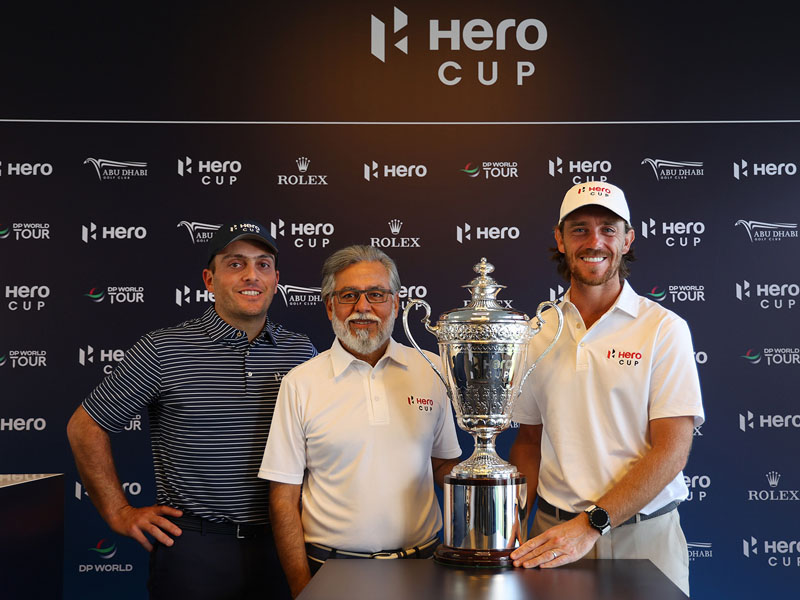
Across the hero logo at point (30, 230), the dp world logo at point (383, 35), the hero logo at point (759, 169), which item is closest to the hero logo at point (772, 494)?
the hero logo at point (759, 169)

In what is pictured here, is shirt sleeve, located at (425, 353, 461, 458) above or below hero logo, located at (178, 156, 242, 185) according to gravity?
below

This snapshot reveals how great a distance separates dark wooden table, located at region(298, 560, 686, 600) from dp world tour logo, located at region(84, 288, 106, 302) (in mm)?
2173

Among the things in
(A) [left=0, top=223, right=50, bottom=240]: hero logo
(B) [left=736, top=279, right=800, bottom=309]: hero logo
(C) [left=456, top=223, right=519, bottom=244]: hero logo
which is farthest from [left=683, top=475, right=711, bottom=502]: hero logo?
(A) [left=0, top=223, right=50, bottom=240]: hero logo

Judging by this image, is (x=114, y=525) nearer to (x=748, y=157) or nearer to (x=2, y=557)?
→ (x=2, y=557)

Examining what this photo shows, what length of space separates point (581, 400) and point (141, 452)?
2.11m

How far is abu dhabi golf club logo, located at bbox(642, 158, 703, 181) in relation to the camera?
3527 mm

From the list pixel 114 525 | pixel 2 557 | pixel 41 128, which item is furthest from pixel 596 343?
pixel 41 128

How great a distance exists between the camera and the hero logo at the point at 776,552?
11.1 feet

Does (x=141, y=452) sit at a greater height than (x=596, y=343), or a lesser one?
lesser

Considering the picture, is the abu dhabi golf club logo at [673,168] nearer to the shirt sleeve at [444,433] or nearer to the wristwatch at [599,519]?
the shirt sleeve at [444,433]

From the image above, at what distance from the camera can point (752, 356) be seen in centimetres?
347

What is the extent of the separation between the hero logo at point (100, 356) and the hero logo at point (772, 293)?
267 cm

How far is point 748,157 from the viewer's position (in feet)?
11.6

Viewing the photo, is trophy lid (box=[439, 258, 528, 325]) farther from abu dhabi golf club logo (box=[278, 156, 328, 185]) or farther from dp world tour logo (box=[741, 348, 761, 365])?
dp world tour logo (box=[741, 348, 761, 365])
